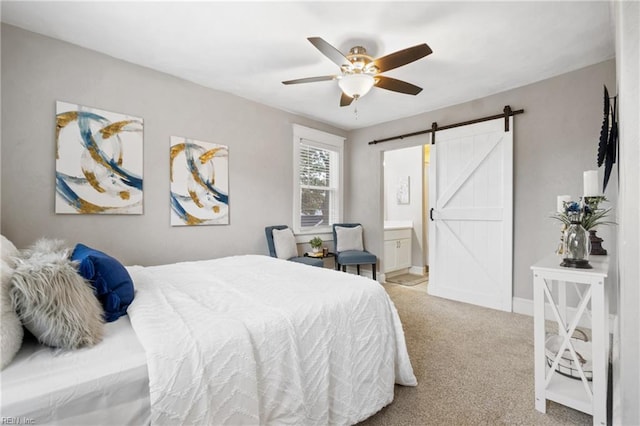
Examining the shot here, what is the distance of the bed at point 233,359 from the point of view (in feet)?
2.84

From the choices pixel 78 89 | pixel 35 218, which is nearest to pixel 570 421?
pixel 35 218

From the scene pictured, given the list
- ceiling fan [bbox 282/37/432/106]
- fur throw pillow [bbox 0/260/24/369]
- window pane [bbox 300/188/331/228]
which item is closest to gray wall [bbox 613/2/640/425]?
ceiling fan [bbox 282/37/432/106]

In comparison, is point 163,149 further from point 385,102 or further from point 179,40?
point 385,102

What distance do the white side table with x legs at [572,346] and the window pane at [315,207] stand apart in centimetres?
318

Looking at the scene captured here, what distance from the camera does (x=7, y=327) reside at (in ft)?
2.91

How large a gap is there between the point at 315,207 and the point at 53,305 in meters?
3.83

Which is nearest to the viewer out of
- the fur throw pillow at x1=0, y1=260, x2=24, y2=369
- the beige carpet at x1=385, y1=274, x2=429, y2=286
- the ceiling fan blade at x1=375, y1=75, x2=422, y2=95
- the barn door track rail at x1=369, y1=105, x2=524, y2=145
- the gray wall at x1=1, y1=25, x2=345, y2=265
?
the fur throw pillow at x1=0, y1=260, x2=24, y2=369

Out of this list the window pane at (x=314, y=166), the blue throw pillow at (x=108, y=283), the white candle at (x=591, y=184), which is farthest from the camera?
the window pane at (x=314, y=166)

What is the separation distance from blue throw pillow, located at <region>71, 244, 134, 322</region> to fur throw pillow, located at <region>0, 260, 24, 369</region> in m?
0.33

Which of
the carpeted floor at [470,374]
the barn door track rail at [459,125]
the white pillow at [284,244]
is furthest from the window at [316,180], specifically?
the carpeted floor at [470,374]

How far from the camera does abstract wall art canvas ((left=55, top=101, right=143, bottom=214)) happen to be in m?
2.42

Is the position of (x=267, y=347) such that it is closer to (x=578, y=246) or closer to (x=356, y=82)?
(x=578, y=246)

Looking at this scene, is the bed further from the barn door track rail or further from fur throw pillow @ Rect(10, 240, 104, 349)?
the barn door track rail

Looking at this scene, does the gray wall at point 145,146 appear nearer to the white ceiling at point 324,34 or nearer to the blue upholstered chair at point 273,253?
the blue upholstered chair at point 273,253
